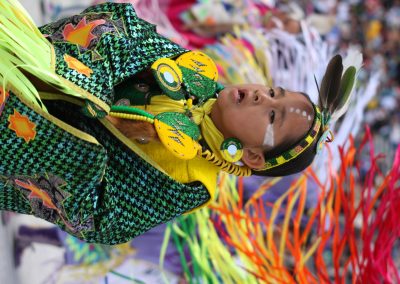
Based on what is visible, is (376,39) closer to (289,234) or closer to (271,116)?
(289,234)

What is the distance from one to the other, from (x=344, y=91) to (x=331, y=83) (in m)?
0.03

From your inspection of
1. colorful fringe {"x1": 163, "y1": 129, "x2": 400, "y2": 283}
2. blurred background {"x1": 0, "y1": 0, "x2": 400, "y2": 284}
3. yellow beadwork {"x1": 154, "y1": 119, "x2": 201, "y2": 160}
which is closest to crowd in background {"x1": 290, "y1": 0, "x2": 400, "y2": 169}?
blurred background {"x1": 0, "y1": 0, "x2": 400, "y2": 284}

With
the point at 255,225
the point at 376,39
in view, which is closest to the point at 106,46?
the point at 255,225

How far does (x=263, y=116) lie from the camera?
2.96ft

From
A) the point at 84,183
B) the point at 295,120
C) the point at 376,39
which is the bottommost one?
the point at 84,183

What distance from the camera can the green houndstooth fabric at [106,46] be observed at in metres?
0.82

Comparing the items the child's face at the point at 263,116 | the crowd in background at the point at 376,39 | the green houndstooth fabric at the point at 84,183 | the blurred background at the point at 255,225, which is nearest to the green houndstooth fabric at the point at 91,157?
the green houndstooth fabric at the point at 84,183

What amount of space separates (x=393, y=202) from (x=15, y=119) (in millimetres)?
808

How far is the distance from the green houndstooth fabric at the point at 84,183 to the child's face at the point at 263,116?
0.38 ft

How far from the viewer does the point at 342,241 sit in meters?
1.25

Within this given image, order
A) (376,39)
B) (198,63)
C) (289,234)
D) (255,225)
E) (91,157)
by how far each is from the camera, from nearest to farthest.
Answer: (91,157), (198,63), (255,225), (289,234), (376,39)

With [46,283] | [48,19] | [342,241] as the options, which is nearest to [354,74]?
[342,241]

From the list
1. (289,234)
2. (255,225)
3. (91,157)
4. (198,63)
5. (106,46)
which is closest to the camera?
(91,157)

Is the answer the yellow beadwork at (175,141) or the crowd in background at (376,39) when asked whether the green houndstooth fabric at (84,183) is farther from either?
the crowd in background at (376,39)
